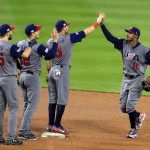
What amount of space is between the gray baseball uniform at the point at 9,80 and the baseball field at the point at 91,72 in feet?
1.62

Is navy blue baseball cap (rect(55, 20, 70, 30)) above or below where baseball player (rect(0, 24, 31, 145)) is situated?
above

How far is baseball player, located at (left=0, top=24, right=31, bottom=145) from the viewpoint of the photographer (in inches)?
421

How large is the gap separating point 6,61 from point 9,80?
318 millimetres

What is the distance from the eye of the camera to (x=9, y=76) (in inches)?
425

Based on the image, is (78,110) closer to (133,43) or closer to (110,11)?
(133,43)

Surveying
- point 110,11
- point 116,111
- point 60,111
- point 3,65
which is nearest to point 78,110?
point 116,111

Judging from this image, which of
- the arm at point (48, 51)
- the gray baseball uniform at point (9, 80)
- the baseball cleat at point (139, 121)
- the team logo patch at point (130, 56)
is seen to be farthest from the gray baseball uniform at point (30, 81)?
the baseball cleat at point (139, 121)

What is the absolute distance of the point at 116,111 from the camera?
1355 cm

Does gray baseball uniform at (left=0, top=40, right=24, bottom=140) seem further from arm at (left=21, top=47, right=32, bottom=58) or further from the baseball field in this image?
the baseball field

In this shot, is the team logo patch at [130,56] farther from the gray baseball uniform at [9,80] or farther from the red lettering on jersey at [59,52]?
the gray baseball uniform at [9,80]

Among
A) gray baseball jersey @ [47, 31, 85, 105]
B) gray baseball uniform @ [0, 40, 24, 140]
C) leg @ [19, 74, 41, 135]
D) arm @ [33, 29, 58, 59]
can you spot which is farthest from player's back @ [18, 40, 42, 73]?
gray baseball jersey @ [47, 31, 85, 105]

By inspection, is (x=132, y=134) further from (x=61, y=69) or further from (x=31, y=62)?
(x=31, y=62)

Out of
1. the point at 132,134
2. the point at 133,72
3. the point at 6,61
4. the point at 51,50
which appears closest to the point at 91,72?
the point at 133,72

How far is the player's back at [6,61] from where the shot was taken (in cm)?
1069
